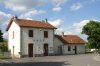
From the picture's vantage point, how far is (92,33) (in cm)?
6588

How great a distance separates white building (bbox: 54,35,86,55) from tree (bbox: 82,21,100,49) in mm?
3870

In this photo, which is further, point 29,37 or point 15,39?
point 15,39

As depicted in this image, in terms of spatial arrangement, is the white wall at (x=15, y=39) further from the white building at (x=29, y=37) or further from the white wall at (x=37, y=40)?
the white wall at (x=37, y=40)

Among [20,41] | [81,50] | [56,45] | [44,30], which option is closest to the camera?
[20,41]

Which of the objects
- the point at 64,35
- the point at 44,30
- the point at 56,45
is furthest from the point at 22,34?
the point at 64,35

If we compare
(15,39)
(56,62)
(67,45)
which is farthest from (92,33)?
(56,62)

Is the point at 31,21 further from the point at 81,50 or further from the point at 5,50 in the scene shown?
the point at 81,50

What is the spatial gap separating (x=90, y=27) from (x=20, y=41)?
72.5 feet

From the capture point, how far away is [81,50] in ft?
203

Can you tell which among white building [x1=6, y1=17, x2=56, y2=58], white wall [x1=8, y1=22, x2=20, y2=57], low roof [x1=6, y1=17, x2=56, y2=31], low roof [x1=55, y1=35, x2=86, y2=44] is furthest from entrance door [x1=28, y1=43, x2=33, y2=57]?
low roof [x1=55, y1=35, x2=86, y2=44]

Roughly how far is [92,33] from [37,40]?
61.1 ft

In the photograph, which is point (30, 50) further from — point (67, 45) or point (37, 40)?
point (67, 45)

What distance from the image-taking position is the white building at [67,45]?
5791cm

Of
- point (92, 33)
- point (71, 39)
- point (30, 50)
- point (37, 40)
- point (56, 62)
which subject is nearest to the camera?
point (56, 62)
